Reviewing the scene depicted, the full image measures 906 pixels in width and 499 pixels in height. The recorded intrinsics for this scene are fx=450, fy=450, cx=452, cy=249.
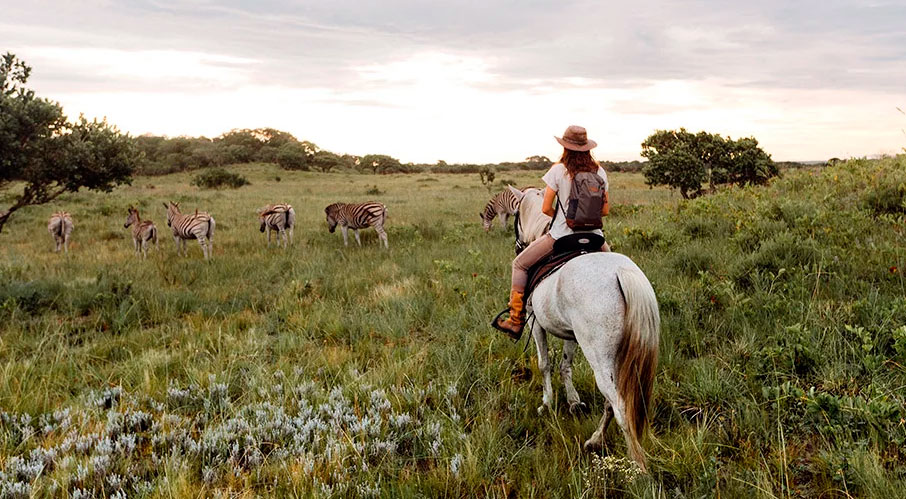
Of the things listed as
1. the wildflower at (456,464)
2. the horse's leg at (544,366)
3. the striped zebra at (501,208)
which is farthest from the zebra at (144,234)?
the wildflower at (456,464)

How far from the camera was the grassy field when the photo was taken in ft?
10.6

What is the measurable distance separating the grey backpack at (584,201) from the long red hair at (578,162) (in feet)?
0.38

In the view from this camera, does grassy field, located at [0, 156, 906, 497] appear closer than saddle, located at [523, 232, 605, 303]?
Yes

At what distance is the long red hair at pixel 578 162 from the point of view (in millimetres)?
4184

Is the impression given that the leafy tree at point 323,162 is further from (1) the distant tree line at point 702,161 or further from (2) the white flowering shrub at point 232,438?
(2) the white flowering shrub at point 232,438

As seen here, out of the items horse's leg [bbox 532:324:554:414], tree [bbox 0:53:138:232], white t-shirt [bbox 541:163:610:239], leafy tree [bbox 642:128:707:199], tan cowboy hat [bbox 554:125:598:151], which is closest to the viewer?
tan cowboy hat [bbox 554:125:598:151]

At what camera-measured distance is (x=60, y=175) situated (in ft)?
45.4

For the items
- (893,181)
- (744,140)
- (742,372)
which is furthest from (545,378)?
(744,140)

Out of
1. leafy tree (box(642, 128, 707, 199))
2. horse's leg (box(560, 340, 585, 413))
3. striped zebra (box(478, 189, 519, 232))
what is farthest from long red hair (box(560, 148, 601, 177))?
leafy tree (box(642, 128, 707, 199))

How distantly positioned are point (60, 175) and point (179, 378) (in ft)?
42.8

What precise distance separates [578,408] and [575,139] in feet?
8.46

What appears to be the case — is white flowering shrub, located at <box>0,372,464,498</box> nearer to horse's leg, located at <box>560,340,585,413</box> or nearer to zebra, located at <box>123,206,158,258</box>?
horse's leg, located at <box>560,340,585,413</box>

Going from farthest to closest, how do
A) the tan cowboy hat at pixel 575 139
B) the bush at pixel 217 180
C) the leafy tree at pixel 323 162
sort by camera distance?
the leafy tree at pixel 323 162, the bush at pixel 217 180, the tan cowboy hat at pixel 575 139

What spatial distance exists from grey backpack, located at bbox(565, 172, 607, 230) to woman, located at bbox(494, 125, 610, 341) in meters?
0.14
